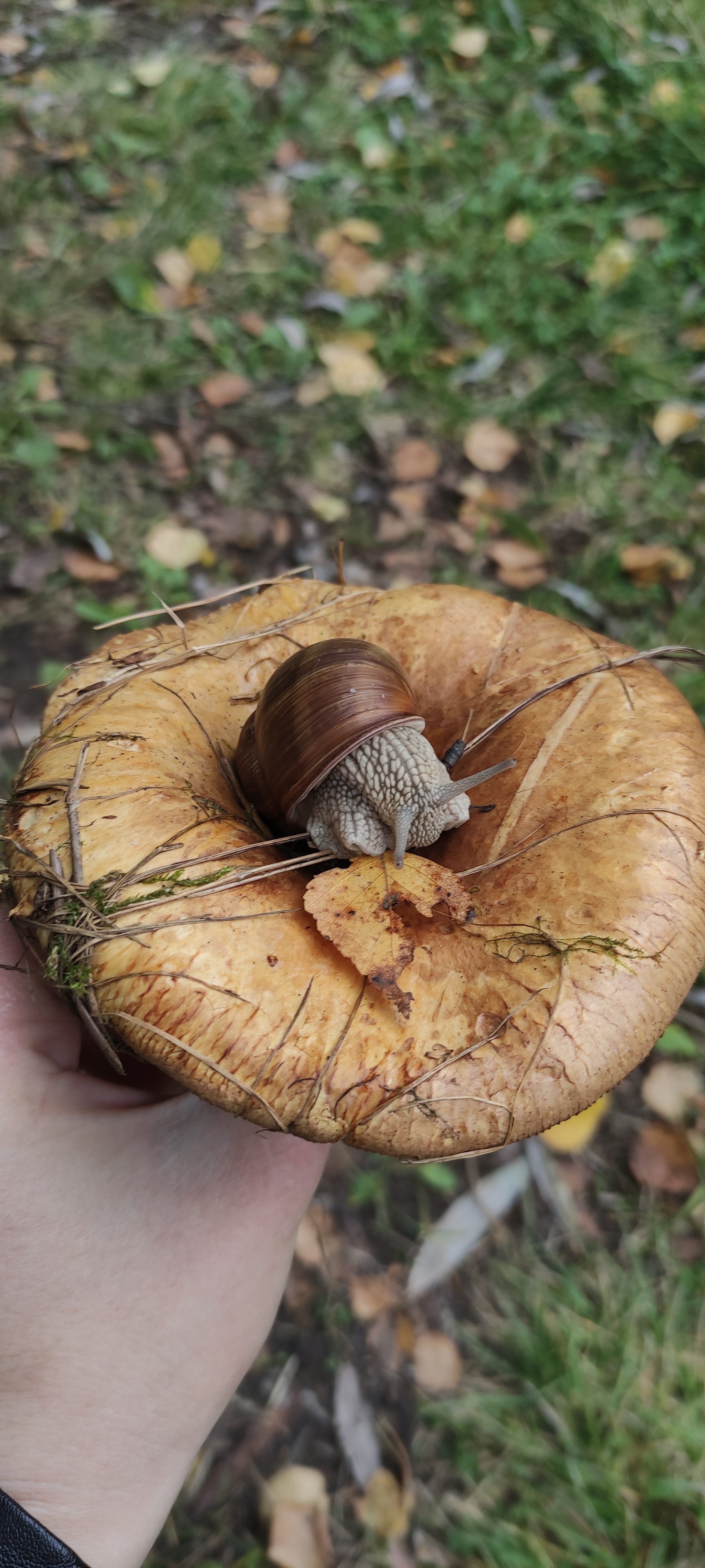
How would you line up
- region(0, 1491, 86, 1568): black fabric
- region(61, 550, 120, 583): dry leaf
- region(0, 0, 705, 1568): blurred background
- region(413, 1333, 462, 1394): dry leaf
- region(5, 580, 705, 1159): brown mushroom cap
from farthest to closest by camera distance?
region(61, 550, 120, 583): dry leaf
region(413, 1333, 462, 1394): dry leaf
region(0, 0, 705, 1568): blurred background
region(0, 1491, 86, 1568): black fabric
region(5, 580, 705, 1159): brown mushroom cap

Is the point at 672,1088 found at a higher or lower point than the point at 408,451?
lower

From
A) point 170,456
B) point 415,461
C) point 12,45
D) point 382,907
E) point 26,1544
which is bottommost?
point 26,1544

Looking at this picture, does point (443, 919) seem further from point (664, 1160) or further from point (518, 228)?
point (518, 228)

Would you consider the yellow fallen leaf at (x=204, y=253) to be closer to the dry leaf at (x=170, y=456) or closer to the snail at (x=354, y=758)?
the dry leaf at (x=170, y=456)

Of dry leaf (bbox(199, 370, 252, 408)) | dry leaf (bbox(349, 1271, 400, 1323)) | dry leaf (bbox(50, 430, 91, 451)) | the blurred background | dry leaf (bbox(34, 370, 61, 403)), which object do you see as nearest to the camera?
the blurred background

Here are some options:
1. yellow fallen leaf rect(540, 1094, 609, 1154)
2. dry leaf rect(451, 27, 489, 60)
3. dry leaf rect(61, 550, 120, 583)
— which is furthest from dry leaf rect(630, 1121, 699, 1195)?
dry leaf rect(451, 27, 489, 60)

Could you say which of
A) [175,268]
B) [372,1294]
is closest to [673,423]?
[175,268]

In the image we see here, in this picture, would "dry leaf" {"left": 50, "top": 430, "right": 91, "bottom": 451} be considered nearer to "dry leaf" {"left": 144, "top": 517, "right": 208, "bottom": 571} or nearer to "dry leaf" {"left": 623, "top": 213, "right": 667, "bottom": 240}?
"dry leaf" {"left": 144, "top": 517, "right": 208, "bottom": 571}
